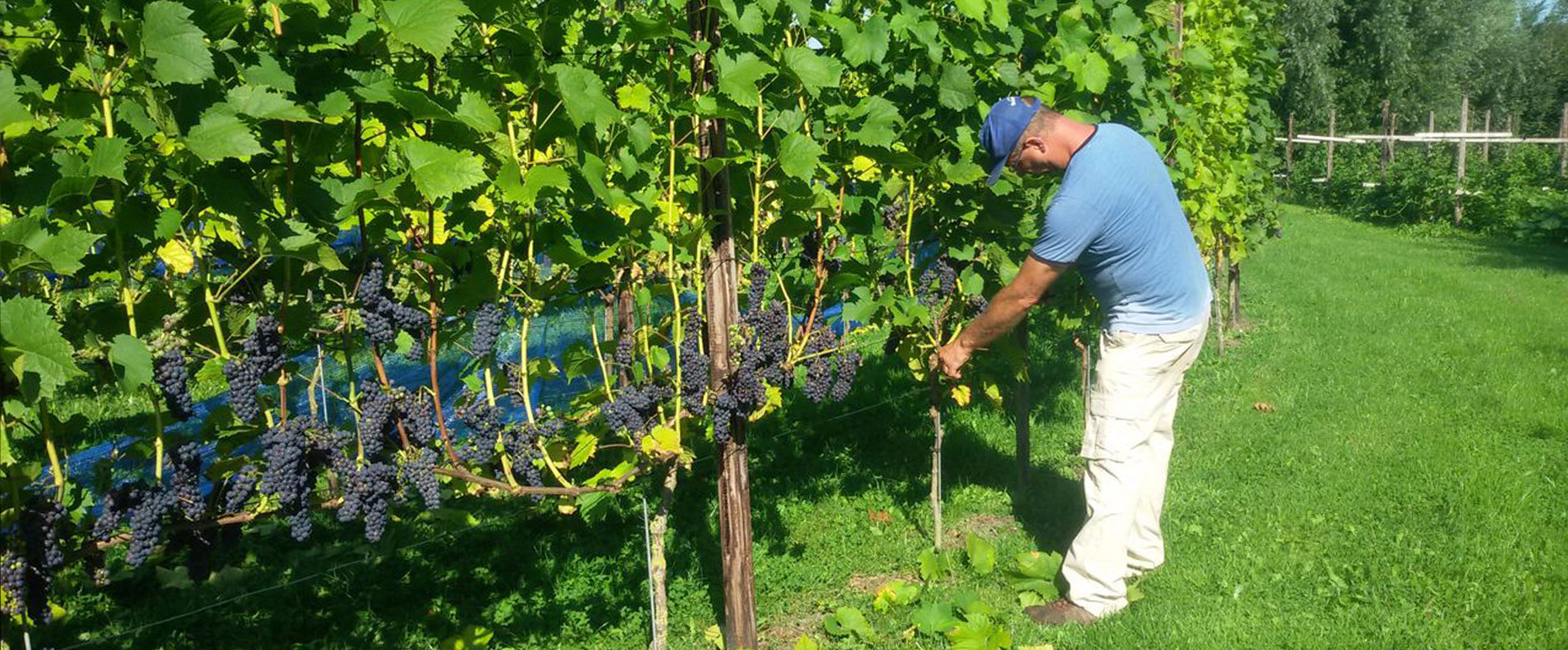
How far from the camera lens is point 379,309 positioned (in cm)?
269

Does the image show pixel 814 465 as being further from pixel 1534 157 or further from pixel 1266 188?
pixel 1534 157

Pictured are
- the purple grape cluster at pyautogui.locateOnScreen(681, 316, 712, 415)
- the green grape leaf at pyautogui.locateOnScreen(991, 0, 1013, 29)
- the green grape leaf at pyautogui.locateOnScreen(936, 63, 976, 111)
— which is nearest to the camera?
the purple grape cluster at pyautogui.locateOnScreen(681, 316, 712, 415)

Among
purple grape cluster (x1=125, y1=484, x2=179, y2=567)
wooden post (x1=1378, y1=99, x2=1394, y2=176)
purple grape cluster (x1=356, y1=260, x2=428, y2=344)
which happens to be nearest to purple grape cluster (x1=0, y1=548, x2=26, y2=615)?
purple grape cluster (x1=125, y1=484, x2=179, y2=567)

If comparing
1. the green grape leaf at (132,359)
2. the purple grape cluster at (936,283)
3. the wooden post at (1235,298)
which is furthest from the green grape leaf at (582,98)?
the wooden post at (1235,298)

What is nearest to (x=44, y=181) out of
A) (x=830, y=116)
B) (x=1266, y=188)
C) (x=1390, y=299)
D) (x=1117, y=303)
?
(x=830, y=116)

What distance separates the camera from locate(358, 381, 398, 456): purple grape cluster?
2.66 m

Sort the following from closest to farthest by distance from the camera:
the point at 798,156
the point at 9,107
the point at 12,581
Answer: the point at 9,107 → the point at 12,581 → the point at 798,156

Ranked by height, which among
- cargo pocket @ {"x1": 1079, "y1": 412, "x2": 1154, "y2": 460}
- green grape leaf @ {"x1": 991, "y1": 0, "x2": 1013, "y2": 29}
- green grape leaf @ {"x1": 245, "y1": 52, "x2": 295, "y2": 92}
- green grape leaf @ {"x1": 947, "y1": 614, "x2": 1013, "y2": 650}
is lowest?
green grape leaf @ {"x1": 947, "y1": 614, "x2": 1013, "y2": 650}

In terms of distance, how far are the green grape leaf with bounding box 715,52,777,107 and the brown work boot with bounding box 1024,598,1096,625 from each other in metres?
2.26

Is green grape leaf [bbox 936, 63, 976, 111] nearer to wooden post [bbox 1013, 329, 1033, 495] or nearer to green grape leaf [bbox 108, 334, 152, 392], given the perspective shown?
wooden post [bbox 1013, 329, 1033, 495]

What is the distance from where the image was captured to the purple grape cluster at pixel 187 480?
2.48 metres

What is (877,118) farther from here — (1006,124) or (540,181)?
(540,181)

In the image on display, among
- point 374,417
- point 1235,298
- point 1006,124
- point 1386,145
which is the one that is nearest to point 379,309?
point 374,417

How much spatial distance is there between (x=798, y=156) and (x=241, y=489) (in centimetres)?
169
